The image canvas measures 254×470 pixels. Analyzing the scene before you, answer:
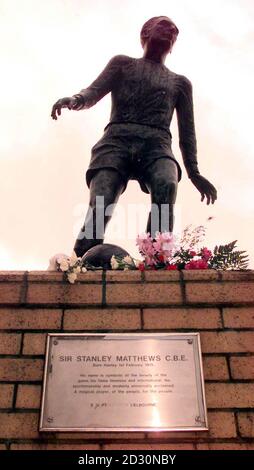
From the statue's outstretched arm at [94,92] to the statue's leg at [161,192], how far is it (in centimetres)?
76

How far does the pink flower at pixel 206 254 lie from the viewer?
126 inches

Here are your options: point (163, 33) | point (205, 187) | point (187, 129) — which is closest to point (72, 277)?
point (205, 187)

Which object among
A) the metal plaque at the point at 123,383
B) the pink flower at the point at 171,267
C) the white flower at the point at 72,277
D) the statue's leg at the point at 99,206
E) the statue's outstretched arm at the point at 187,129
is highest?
the statue's outstretched arm at the point at 187,129

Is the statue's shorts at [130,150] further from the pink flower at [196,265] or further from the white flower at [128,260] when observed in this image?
the pink flower at [196,265]

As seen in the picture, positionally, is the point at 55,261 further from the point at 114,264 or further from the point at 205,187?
the point at 205,187

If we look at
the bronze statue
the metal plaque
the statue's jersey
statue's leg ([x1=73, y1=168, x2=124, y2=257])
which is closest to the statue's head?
the bronze statue

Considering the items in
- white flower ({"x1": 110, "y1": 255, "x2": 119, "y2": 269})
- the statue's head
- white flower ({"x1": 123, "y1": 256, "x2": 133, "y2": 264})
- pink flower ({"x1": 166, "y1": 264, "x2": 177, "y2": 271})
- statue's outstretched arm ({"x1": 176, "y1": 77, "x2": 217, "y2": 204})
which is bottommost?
pink flower ({"x1": 166, "y1": 264, "x2": 177, "y2": 271})

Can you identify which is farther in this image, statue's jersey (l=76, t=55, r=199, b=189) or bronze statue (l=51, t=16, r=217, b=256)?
statue's jersey (l=76, t=55, r=199, b=189)

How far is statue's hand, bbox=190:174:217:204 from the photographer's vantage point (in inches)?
166

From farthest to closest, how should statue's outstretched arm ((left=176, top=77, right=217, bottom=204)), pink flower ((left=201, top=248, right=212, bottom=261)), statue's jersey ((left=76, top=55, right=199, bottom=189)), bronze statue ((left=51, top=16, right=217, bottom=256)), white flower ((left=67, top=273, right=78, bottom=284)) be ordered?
statue's outstretched arm ((left=176, top=77, right=217, bottom=204)) → statue's jersey ((left=76, top=55, right=199, bottom=189)) → bronze statue ((left=51, top=16, right=217, bottom=256)) → pink flower ((left=201, top=248, right=212, bottom=261)) → white flower ((left=67, top=273, right=78, bottom=284))

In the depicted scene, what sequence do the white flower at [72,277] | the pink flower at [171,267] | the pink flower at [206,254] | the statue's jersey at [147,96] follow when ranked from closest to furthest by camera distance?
the white flower at [72,277] < the pink flower at [171,267] < the pink flower at [206,254] < the statue's jersey at [147,96]

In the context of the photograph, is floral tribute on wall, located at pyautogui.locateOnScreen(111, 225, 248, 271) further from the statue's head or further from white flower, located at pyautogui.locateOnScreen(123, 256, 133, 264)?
the statue's head

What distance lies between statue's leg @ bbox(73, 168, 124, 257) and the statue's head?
55.3 inches

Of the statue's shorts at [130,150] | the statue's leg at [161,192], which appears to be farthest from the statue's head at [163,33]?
the statue's leg at [161,192]
